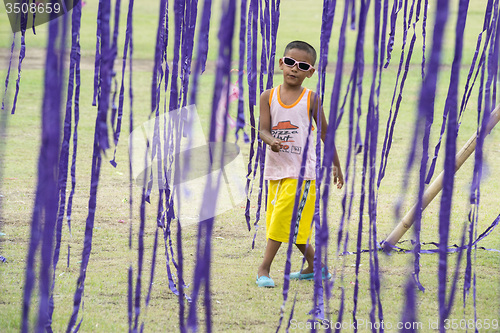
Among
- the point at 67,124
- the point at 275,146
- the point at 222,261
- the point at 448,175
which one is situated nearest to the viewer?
the point at 448,175

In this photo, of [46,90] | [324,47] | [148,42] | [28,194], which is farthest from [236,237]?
[148,42]

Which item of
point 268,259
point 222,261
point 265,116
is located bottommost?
point 222,261

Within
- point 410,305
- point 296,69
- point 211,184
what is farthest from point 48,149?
point 296,69

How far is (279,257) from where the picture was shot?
11.0 feet

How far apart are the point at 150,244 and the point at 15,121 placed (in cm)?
414

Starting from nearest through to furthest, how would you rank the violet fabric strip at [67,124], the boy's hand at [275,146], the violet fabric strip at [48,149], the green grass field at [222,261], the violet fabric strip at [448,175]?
the violet fabric strip at [48,149], the violet fabric strip at [448,175], the violet fabric strip at [67,124], the green grass field at [222,261], the boy's hand at [275,146]

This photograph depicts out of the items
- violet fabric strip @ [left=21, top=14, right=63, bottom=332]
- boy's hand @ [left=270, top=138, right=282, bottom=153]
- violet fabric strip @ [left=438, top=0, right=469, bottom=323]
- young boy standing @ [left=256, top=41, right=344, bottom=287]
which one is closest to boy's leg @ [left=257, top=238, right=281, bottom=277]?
young boy standing @ [left=256, top=41, right=344, bottom=287]

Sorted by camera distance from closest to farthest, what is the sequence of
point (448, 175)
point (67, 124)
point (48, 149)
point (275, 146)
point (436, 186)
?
point (48, 149), point (448, 175), point (67, 124), point (275, 146), point (436, 186)

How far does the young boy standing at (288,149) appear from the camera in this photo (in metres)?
2.88

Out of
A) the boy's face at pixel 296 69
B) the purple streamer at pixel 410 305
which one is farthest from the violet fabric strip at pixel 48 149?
the boy's face at pixel 296 69

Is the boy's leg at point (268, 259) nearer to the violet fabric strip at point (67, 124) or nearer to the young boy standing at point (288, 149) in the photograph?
the young boy standing at point (288, 149)

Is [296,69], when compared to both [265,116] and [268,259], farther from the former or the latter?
[268,259]

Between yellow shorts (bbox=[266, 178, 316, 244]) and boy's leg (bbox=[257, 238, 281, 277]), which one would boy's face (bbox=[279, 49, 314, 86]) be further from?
boy's leg (bbox=[257, 238, 281, 277])

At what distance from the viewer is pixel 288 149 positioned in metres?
2.95
